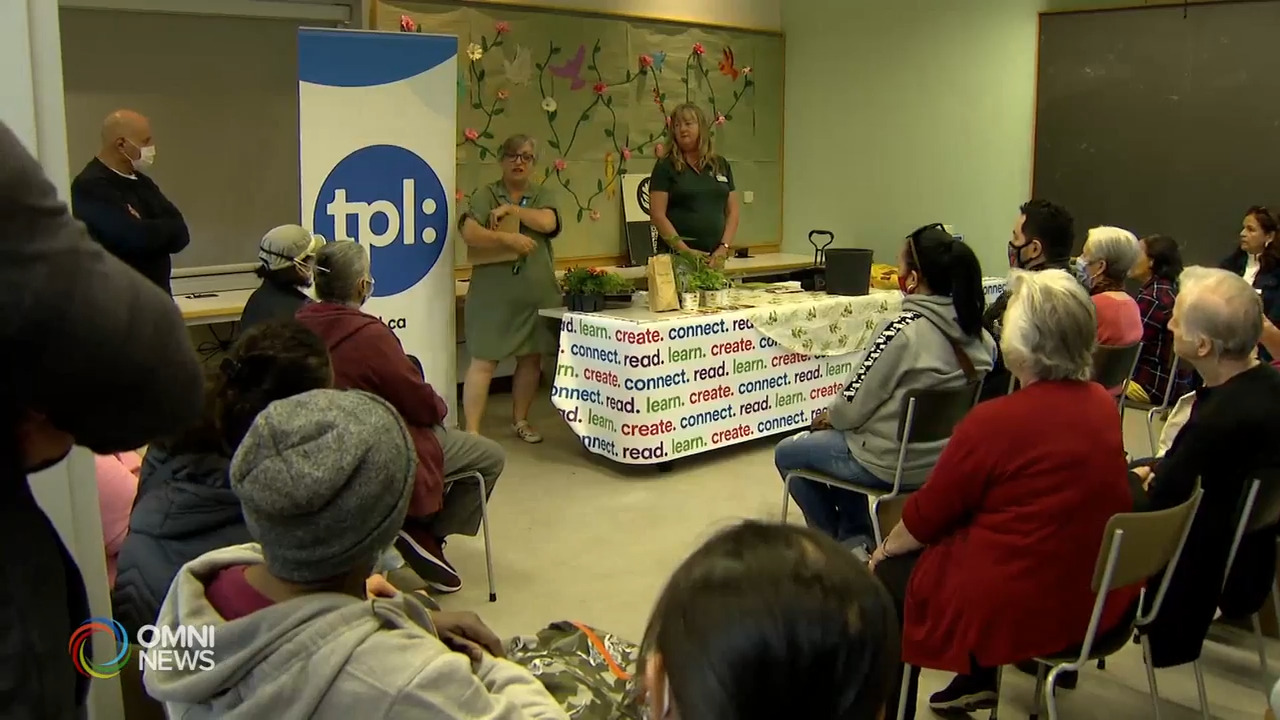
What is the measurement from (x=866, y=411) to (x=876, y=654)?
7.76 ft

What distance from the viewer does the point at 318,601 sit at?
47.4 inches

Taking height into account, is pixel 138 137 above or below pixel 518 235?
above

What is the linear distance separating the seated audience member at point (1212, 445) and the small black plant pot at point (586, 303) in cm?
252

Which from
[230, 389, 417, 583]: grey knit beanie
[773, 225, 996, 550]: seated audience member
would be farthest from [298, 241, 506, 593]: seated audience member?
[230, 389, 417, 583]: grey knit beanie

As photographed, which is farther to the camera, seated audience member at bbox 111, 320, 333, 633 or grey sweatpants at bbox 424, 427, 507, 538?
grey sweatpants at bbox 424, 427, 507, 538

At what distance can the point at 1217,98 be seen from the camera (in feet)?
18.4

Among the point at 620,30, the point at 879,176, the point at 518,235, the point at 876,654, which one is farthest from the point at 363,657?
the point at 879,176

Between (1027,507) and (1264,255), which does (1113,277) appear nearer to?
(1264,255)

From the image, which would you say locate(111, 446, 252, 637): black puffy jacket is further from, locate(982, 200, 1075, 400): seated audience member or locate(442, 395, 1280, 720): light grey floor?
locate(982, 200, 1075, 400): seated audience member

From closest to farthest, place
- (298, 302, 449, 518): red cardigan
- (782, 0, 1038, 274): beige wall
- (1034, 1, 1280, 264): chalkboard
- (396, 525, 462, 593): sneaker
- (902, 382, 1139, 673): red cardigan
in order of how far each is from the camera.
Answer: (902, 382, 1139, 673): red cardigan, (298, 302, 449, 518): red cardigan, (396, 525, 462, 593): sneaker, (1034, 1, 1280, 264): chalkboard, (782, 0, 1038, 274): beige wall

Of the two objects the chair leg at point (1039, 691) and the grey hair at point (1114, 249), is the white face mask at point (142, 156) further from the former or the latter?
the chair leg at point (1039, 691)

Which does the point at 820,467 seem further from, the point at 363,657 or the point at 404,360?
the point at 363,657

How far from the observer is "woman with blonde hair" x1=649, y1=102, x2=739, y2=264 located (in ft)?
17.3

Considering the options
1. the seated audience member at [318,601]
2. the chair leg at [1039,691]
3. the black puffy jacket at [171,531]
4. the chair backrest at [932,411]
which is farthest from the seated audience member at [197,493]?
the chair leg at [1039,691]
